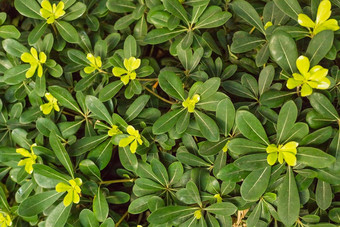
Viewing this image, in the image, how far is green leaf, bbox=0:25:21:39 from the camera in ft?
4.79

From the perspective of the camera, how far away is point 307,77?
112cm

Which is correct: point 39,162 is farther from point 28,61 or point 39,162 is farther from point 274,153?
point 274,153

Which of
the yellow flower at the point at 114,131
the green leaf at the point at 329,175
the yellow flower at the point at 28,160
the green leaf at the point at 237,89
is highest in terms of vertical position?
the green leaf at the point at 237,89

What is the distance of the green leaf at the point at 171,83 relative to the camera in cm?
125

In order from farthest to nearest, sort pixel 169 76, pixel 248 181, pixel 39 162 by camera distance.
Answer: pixel 39 162, pixel 169 76, pixel 248 181

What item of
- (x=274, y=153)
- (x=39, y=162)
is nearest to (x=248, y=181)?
(x=274, y=153)

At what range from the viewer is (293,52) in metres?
1.16

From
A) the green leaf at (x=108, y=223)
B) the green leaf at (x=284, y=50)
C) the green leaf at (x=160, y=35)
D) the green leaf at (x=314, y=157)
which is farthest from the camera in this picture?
the green leaf at (x=160, y=35)

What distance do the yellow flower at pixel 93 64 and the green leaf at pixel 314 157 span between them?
77 centimetres

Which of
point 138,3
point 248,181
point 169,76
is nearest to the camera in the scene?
point 248,181

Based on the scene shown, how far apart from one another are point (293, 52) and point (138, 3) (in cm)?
68

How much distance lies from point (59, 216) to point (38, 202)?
9 cm

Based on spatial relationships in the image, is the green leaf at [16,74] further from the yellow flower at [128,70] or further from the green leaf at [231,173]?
the green leaf at [231,173]

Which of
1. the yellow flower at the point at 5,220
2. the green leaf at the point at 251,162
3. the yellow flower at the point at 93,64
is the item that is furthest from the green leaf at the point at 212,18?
the yellow flower at the point at 5,220
